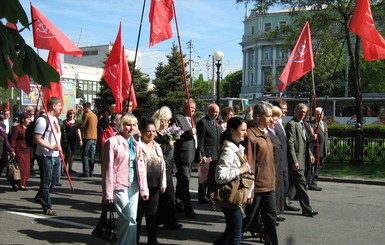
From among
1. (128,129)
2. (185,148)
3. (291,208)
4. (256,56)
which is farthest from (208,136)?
(256,56)

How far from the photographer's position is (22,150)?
9898mm

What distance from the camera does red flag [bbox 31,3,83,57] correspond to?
7.49 metres

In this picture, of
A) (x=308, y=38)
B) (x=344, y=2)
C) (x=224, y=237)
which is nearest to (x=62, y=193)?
(x=224, y=237)

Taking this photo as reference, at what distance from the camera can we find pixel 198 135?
25.2 feet

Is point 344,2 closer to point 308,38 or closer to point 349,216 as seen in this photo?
point 308,38

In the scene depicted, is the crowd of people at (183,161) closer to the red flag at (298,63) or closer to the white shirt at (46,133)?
the white shirt at (46,133)

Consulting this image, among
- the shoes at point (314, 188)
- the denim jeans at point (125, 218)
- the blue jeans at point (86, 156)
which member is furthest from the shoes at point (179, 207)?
the blue jeans at point (86, 156)

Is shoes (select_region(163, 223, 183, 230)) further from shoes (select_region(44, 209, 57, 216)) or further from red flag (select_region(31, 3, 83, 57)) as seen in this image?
red flag (select_region(31, 3, 83, 57))

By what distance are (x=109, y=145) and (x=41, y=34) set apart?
3.70 meters

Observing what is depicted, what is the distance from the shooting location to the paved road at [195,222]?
6023mm

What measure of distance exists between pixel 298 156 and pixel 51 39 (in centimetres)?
470

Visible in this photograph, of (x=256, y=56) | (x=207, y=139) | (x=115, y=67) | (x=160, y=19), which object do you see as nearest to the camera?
(x=207, y=139)

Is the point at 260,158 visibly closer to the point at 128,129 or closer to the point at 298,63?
the point at 128,129

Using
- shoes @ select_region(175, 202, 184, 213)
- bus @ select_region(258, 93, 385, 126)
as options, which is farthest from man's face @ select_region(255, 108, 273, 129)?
bus @ select_region(258, 93, 385, 126)
